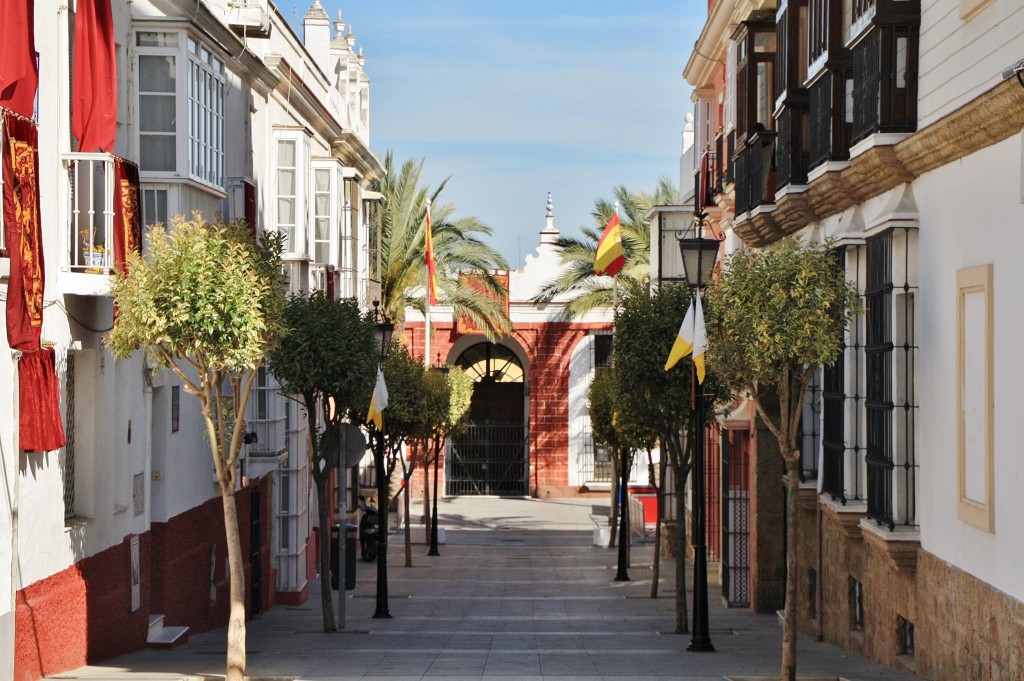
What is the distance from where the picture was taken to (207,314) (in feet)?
36.6

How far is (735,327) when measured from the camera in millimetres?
11914

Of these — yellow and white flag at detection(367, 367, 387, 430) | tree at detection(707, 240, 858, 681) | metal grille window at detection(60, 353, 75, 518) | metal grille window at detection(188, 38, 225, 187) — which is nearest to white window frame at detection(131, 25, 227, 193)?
metal grille window at detection(188, 38, 225, 187)

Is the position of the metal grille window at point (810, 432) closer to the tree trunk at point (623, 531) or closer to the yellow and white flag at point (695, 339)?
the yellow and white flag at point (695, 339)

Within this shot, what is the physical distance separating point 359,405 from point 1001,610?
1122 cm

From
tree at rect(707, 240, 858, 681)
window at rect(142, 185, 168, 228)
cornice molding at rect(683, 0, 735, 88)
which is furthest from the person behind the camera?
cornice molding at rect(683, 0, 735, 88)

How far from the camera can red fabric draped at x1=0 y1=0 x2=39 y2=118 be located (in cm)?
1037

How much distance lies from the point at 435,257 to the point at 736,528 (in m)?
21.0

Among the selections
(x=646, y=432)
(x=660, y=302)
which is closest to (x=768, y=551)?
(x=646, y=432)

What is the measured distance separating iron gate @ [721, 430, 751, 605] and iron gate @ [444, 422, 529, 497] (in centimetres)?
2288

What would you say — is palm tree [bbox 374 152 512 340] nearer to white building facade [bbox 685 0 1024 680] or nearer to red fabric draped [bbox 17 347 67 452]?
white building facade [bbox 685 0 1024 680]

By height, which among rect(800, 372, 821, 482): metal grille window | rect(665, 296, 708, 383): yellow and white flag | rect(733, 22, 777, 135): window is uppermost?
rect(733, 22, 777, 135): window

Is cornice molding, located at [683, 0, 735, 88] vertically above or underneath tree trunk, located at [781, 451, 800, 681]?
above

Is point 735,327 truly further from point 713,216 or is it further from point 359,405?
point 713,216

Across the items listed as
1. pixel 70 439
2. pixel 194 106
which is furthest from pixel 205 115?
pixel 70 439
